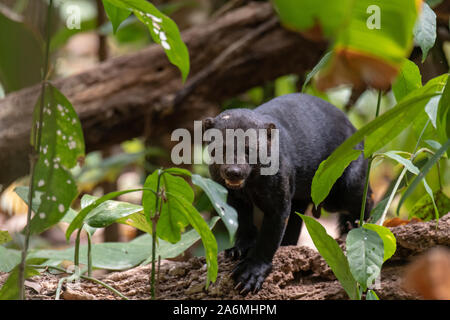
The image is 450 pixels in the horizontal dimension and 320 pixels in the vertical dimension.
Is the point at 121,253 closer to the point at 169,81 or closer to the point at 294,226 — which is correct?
the point at 294,226

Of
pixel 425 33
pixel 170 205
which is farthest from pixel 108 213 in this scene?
pixel 425 33

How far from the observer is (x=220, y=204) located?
195 cm

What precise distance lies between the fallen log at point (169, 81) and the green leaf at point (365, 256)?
117 inches

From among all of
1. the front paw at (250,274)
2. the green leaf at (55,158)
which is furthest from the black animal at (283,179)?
the green leaf at (55,158)

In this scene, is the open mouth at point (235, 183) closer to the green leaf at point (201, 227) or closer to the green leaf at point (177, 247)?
the green leaf at point (177, 247)

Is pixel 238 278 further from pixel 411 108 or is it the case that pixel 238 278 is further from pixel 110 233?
pixel 110 233

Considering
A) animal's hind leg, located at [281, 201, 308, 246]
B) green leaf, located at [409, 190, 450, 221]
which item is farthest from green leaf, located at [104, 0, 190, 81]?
animal's hind leg, located at [281, 201, 308, 246]

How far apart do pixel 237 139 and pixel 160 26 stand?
2.87ft

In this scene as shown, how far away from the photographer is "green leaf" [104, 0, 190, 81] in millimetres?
2170

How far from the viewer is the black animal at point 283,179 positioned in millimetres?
2814

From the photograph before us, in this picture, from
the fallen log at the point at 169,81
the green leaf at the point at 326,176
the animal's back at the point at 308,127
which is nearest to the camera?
the green leaf at the point at 326,176

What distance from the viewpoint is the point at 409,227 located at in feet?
8.55

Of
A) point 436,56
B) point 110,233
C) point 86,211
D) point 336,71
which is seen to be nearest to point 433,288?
point 336,71
